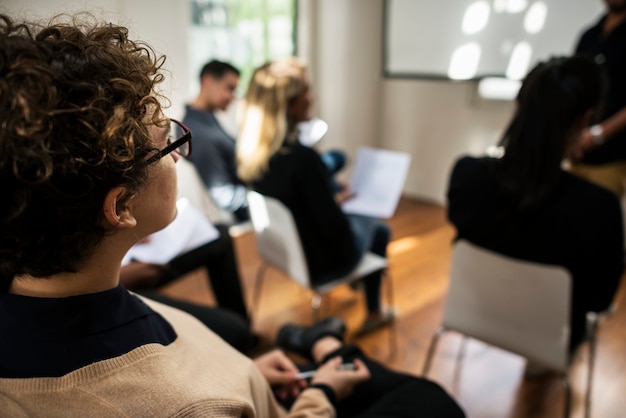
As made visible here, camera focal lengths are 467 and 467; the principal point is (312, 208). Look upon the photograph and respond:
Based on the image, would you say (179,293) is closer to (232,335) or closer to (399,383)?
(232,335)

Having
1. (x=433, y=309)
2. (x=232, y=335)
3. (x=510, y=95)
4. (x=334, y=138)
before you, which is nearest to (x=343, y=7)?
(x=334, y=138)

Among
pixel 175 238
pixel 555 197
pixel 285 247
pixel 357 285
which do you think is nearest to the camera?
pixel 555 197

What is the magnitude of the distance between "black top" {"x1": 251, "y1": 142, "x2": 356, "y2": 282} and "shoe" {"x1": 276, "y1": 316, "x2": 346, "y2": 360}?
46 centimetres

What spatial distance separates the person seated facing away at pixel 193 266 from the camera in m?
1.38

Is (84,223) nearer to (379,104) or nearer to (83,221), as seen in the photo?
(83,221)

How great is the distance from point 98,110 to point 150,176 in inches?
4.8

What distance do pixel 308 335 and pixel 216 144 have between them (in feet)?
3.97

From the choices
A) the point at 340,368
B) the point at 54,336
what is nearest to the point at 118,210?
the point at 54,336

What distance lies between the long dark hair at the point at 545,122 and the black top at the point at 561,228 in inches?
1.6

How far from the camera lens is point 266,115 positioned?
182 cm

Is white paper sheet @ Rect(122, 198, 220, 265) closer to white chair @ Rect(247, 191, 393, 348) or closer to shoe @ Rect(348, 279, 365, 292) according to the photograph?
white chair @ Rect(247, 191, 393, 348)

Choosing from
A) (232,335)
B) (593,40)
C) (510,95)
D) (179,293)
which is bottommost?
(179,293)

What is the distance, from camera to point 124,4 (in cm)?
245

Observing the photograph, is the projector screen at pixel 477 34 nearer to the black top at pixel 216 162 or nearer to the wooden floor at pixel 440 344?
the wooden floor at pixel 440 344
